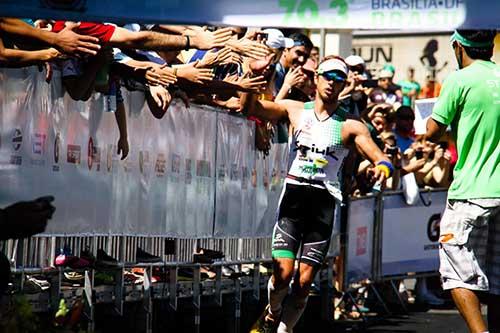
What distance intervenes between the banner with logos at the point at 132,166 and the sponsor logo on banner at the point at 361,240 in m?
2.10

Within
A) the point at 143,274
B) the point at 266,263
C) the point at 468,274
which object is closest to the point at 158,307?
the point at 143,274

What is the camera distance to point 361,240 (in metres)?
16.0

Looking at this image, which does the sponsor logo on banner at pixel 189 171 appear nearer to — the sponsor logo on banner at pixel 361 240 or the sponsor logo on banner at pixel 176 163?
→ the sponsor logo on banner at pixel 176 163

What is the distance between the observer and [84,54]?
877cm

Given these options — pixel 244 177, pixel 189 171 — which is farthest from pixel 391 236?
pixel 189 171

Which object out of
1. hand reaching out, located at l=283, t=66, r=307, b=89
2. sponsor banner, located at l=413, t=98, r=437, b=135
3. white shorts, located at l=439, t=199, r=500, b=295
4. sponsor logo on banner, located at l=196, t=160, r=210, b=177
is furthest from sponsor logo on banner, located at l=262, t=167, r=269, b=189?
sponsor banner, located at l=413, t=98, r=437, b=135

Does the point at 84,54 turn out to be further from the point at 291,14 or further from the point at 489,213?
the point at 489,213

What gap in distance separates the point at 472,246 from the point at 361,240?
6846mm

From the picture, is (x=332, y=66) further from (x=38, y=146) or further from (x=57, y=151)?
(x=38, y=146)

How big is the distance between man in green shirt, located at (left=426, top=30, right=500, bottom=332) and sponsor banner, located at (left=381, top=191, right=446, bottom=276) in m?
7.39

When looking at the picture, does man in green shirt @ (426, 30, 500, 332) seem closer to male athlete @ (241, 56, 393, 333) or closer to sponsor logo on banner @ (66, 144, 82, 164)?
male athlete @ (241, 56, 393, 333)

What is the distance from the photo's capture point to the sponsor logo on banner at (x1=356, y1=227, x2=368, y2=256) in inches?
623

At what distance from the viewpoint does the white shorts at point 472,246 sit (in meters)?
9.08

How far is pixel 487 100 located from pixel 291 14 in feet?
7.96
